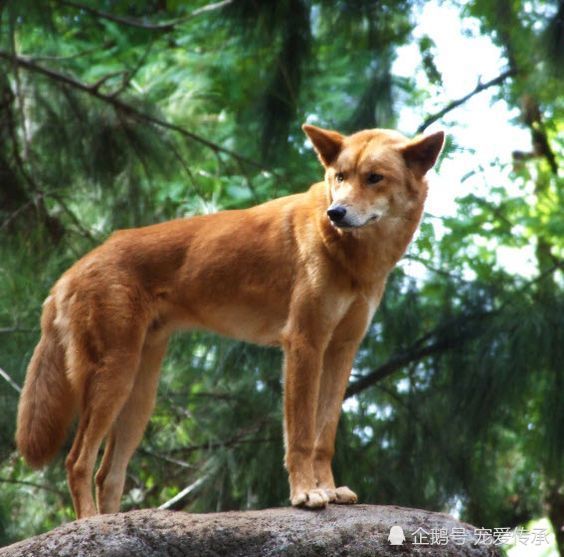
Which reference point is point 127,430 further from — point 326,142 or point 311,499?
point 326,142

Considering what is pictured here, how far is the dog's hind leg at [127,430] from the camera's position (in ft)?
17.3

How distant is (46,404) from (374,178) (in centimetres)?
181

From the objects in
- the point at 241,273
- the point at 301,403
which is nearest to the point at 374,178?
the point at 241,273

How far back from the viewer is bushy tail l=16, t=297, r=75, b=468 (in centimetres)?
529

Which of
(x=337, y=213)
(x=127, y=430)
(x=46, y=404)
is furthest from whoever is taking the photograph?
(x=127, y=430)

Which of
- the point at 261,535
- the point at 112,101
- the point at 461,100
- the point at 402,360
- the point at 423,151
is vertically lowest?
the point at 261,535

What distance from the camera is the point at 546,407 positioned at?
23.0 ft

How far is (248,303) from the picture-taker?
5395mm

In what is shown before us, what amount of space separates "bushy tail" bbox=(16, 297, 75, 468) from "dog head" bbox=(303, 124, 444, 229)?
1.47 m

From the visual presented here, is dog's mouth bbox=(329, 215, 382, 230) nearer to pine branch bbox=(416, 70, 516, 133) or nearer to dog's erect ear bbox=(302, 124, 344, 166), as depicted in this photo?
dog's erect ear bbox=(302, 124, 344, 166)

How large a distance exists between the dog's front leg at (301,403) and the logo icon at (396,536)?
1.39 feet

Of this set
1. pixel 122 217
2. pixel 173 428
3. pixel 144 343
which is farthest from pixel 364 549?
pixel 122 217

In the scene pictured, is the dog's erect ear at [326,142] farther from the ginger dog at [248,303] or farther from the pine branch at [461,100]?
the pine branch at [461,100]

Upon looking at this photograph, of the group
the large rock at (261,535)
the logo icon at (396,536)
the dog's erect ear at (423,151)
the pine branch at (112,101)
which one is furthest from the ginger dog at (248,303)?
the pine branch at (112,101)
